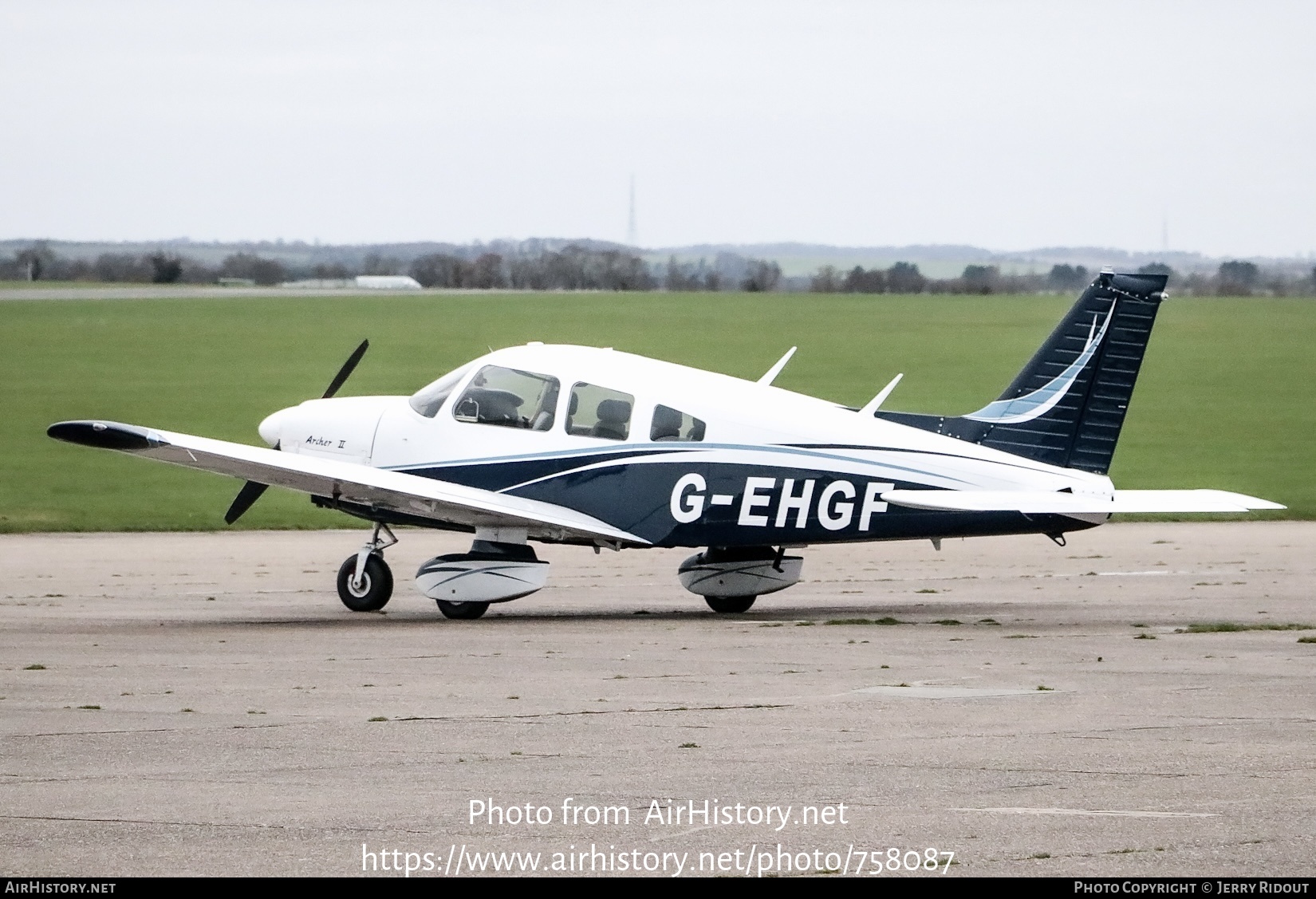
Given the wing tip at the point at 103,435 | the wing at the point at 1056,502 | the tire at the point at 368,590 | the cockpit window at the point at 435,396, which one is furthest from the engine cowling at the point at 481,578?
the wing at the point at 1056,502

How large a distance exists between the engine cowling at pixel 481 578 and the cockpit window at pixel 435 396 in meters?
1.38

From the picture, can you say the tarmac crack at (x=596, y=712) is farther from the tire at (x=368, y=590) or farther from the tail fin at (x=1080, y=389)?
the tire at (x=368, y=590)

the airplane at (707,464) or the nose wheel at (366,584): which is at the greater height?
the airplane at (707,464)

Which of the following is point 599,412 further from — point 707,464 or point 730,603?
point 730,603

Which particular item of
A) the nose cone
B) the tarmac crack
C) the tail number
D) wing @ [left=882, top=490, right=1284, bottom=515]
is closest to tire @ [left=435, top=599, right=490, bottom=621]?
the tail number

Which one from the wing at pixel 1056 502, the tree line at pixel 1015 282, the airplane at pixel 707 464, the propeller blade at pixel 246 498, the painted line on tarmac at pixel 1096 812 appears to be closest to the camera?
the painted line on tarmac at pixel 1096 812

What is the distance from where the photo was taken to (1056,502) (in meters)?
15.0

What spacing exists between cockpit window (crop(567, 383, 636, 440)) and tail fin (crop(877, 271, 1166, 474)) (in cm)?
217

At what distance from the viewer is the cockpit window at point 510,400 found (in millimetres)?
Result: 16172

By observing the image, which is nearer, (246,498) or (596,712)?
(596,712)

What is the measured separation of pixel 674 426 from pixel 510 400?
4.87 feet

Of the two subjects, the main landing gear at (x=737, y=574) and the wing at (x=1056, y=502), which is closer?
the wing at (x=1056, y=502)

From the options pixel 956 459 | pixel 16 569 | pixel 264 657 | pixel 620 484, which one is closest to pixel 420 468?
pixel 620 484

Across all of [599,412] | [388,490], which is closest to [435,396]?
[388,490]
